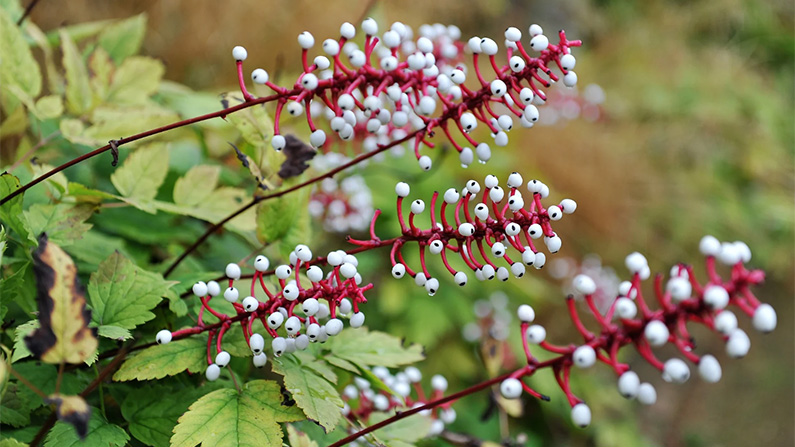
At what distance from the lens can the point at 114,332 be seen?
450 millimetres

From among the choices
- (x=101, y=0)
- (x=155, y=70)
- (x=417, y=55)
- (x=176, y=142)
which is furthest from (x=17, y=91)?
(x=101, y=0)

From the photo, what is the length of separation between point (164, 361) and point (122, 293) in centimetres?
7

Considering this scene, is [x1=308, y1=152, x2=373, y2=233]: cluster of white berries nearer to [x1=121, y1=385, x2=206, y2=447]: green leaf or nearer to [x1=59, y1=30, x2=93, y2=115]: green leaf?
[x1=59, y1=30, x2=93, y2=115]: green leaf

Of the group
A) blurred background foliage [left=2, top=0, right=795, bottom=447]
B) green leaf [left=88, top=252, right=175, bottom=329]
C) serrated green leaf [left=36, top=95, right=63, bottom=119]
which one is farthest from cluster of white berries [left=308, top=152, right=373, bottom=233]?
green leaf [left=88, top=252, right=175, bottom=329]

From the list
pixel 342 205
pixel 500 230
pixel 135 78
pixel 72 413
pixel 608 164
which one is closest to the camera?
pixel 72 413

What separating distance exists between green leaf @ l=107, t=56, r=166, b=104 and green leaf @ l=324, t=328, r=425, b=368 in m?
0.41

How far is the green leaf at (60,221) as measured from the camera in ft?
1.76

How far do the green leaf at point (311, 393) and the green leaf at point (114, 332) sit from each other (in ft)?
0.36

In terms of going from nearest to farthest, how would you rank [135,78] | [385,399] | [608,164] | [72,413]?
[72,413] < [385,399] < [135,78] < [608,164]

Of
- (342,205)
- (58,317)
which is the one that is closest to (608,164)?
(342,205)

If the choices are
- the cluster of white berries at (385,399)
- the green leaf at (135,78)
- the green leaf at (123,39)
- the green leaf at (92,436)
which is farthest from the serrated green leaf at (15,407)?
the green leaf at (123,39)

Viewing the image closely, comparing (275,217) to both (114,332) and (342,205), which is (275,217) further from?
(342,205)

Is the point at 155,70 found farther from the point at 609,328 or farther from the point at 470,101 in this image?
the point at 609,328

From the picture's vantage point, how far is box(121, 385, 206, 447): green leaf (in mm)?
490
